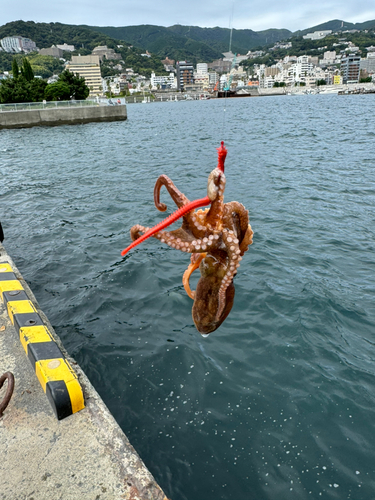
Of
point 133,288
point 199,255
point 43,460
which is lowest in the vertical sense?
point 133,288

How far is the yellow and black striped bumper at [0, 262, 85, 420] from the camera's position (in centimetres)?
393

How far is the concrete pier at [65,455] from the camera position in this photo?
3.21 meters

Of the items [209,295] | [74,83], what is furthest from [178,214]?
[74,83]

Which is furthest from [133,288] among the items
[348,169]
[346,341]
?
[348,169]

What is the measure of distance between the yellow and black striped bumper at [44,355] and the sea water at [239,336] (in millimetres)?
1395

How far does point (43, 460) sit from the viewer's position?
11.5 feet

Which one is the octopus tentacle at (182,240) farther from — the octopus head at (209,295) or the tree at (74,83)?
the tree at (74,83)

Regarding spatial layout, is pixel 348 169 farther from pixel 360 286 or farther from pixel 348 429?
pixel 348 429

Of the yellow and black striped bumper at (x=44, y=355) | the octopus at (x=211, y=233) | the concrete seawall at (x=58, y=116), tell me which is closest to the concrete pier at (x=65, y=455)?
the yellow and black striped bumper at (x=44, y=355)

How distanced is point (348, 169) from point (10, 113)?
46862 mm

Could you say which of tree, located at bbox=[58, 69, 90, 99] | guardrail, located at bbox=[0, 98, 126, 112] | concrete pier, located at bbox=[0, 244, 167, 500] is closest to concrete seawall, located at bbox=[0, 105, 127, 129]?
guardrail, located at bbox=[0, 98, 126, 112]

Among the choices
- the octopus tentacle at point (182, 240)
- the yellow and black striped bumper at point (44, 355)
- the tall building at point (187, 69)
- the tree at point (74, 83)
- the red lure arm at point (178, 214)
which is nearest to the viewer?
the red lure arm at point (178, 214)

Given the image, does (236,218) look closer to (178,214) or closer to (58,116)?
(178,214)

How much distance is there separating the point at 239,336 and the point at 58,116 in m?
53.5
